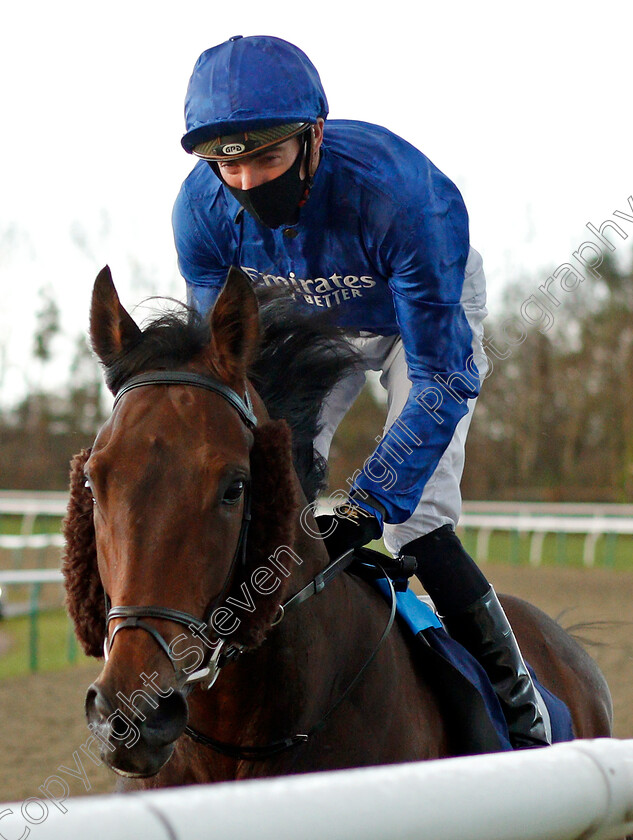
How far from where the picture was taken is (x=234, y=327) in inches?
79.5

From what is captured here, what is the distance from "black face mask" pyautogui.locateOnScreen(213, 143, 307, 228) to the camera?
7.78 feet

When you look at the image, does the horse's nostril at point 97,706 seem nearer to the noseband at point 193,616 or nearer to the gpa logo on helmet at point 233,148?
the noseband at point 193,616

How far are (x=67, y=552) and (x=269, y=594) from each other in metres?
0.46

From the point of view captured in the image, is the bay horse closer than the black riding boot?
Yes

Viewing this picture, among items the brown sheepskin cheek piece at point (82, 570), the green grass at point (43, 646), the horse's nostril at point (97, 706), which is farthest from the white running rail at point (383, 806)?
the green grass at point (43, 646)

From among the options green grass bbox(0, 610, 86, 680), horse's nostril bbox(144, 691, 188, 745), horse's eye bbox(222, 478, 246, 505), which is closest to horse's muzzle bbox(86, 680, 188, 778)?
horse's nostril bbox(144, 691, 188, 745)

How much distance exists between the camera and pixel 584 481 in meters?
23.0

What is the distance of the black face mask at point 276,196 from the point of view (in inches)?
93.4

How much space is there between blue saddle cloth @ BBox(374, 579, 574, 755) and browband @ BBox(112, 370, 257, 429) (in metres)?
0.74

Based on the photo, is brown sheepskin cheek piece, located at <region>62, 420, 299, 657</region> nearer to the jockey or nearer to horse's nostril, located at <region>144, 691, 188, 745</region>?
horse's nostril, located at <region>144, 691, 188, 745</region>

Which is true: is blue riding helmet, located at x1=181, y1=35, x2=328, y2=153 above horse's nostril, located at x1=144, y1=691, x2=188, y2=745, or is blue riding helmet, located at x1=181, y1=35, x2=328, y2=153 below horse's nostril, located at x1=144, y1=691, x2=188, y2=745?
above

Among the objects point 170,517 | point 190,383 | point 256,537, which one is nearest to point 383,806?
point 170,517

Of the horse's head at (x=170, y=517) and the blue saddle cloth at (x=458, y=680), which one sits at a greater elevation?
the horse's head at (x=170, y=517)

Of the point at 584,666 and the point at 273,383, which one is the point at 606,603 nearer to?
the point at 584,666
